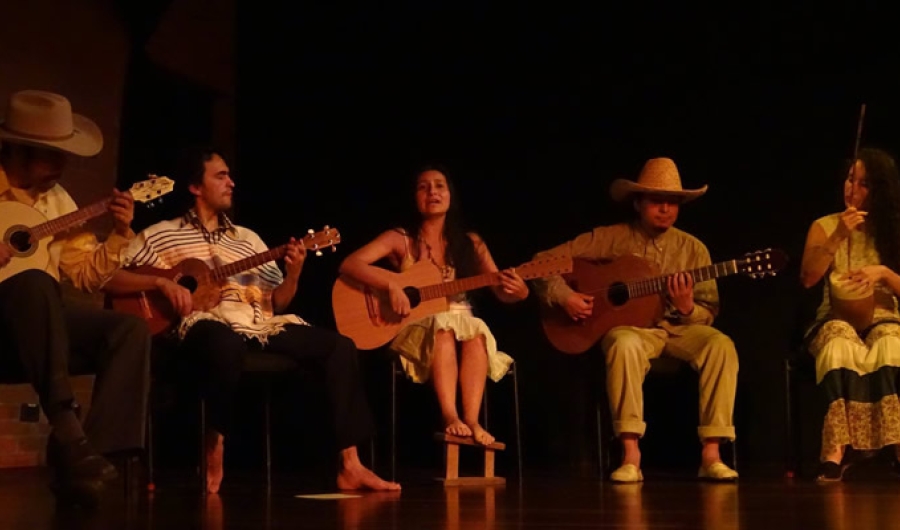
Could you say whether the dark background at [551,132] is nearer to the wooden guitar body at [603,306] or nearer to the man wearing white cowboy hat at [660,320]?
the wooden guitar body at [603,306]

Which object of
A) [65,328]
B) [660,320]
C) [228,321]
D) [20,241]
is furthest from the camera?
[660,320]

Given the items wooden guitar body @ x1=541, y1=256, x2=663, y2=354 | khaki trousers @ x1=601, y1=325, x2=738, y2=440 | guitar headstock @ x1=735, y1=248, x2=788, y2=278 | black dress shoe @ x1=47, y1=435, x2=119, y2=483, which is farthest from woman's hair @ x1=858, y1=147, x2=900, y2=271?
black dress shoe @ x1=47, y1=435, x2=119, y2=483

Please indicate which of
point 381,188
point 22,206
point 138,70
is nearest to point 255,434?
point 381,188

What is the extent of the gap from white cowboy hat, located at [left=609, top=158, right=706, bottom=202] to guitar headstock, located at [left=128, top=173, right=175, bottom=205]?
70.3 inches

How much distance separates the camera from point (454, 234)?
5062 mm

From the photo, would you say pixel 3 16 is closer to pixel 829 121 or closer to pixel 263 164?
pixel 263 164

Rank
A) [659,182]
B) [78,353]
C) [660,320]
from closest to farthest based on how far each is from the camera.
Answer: [78,353] < [660,320] < [659,182]

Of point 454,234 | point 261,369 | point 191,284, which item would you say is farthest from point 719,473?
point 191,284

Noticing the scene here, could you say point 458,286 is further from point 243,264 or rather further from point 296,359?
point 243,264

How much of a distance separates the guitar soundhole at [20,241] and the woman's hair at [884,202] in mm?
3006

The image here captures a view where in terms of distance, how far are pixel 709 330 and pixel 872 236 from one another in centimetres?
73

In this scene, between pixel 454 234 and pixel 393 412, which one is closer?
pixel 393 412

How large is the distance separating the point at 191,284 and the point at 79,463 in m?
1.22

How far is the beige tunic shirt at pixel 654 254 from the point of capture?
4.98 m
